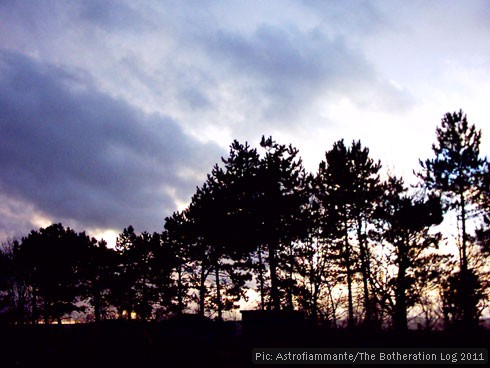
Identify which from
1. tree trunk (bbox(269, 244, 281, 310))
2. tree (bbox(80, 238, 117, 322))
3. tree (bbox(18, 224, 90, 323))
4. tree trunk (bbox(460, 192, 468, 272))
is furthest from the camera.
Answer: tree (bbox(80, 238, 117, 322))

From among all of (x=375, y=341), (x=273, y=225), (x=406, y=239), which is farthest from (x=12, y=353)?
(x=406, y=239)

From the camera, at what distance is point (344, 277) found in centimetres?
2505

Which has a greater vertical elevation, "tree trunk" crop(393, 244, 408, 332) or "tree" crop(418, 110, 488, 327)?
"tree" crop(418, 110, 488, 327)

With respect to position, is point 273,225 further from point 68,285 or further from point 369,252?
point 68,285

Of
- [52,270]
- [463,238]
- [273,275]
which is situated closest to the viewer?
[463,238]

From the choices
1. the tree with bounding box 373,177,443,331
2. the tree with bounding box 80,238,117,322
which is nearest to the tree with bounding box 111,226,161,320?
the tree with bounding box 80,238,117,322

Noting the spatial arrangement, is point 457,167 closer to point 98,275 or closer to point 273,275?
point 273,275

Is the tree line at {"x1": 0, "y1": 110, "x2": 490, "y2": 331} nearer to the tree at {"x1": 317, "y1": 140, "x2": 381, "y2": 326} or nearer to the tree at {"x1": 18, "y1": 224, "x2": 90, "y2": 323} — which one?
→ the tree at {"x1": 317, "y1": 140, "x2": 381, "y2": 326}

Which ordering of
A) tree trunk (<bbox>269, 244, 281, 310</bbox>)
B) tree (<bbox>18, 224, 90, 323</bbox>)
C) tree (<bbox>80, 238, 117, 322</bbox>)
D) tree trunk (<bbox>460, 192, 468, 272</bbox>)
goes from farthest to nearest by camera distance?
tree (<bbox>80, 238, 117, 322</bbox>)
tree (<bbox>18, 224, 90, 323</bbox>)
tree trunk (<bbox>269, 244, 281, 310</bbox>)
tree trunk (<bbox>460, 192, 468, 272</bbox>)

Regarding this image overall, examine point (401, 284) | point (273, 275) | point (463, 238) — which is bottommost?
point (401, 284)

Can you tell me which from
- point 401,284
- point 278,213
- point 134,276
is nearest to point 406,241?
point 401,284

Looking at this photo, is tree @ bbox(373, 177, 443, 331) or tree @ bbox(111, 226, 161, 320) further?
tree @ bbox(111, 226, 161, 320)

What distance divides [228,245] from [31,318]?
26.6 metres

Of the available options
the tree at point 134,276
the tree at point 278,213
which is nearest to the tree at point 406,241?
the tree at point 278,213
